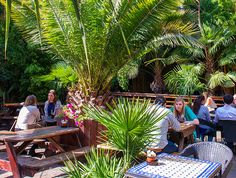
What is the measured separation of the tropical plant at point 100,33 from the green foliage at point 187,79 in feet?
13.3

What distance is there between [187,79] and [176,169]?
25.6 ft

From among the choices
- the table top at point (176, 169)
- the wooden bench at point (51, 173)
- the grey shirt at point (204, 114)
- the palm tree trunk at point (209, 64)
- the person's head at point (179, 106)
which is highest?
the palm tree trunk at point (209, 64)

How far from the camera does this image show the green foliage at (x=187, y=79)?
33.9 feet

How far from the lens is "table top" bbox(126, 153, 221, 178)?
2627mm

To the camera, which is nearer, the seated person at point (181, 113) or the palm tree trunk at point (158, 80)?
the seated person at point (181, 113)

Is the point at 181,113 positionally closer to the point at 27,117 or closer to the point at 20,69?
the point at 27,117

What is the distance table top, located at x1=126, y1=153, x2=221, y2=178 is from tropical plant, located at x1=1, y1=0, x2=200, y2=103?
298 centimetres

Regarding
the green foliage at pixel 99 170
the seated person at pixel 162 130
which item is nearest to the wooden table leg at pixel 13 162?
the green foliage at pixel 99 170

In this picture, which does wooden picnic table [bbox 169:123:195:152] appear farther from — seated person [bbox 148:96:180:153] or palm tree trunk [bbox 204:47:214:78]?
palm tree trunk [bbox 204:47:214:78]

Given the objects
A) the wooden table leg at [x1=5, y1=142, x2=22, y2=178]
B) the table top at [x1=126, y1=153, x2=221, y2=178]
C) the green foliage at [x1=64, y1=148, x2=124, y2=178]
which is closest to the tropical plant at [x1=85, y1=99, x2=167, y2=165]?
the green foliage at [x1=64, y1=148, x2=124, y2=178]

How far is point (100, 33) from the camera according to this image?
5805 mm

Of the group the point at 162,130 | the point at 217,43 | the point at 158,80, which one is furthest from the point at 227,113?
the point at 158,80

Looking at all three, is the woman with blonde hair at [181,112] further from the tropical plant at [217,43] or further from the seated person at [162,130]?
the tropical plant at [217,43]

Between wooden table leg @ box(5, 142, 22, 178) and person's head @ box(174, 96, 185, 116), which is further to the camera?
person's head @ box(174, 96, 185, 116)
